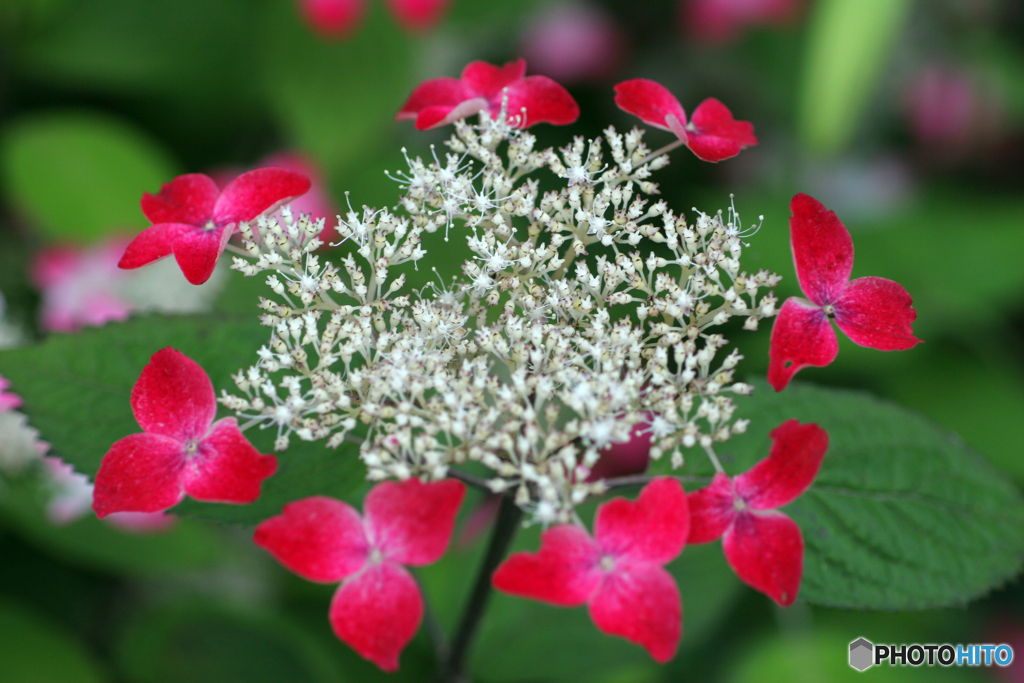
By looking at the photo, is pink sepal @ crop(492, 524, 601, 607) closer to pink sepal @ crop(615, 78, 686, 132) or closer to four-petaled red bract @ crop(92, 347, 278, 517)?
four-petaled red bract @ crop(92, 347, 278, 517)

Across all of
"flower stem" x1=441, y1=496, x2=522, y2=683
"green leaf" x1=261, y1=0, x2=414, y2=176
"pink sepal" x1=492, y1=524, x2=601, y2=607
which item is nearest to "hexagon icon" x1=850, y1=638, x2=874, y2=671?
"flower stem" x1=441, y1=496, x2=522, y2=683

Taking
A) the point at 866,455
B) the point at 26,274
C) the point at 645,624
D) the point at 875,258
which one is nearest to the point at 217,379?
the point at 645,624

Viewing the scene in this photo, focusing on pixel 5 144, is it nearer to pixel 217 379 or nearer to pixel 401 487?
pixel 217 379

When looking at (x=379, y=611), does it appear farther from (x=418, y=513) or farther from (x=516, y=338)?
(x=516, y=338)

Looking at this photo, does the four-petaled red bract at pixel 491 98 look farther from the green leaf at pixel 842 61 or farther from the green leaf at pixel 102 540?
the green leaf at pixel 842 61

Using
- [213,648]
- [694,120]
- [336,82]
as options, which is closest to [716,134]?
[694,120]

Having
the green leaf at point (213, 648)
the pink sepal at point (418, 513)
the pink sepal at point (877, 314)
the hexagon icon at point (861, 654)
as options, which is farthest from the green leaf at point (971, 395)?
the pink sepal at point (418, 513)
